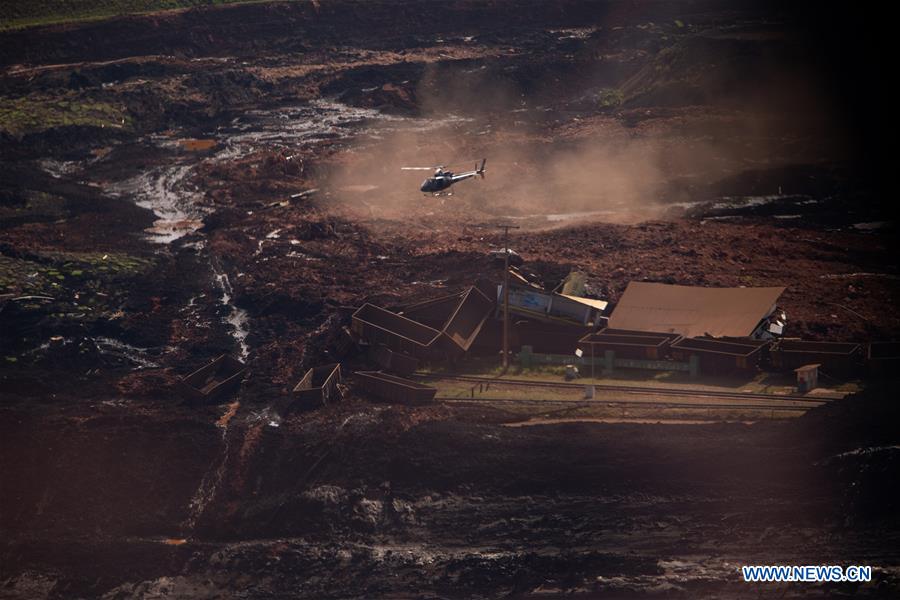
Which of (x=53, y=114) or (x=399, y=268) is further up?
(x=53, y=114)

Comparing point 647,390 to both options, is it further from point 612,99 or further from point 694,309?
point 612,99

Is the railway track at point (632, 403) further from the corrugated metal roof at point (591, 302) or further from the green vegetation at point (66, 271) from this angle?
the green vegetation at point (66, 271)

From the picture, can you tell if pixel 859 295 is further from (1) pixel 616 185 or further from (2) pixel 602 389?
(1) pixel 616 185

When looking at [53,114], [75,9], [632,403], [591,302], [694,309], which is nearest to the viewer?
[632,403]

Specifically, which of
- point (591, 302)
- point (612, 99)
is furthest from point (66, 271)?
point (612, 99)

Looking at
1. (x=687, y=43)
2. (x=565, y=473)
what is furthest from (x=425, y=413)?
(x=687, y=43)

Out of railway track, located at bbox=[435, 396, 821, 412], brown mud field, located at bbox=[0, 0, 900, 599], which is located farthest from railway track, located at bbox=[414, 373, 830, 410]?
brown mud field, located at bbox=[0, 0, 900, 599]

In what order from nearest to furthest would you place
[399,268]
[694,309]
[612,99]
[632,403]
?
[632,403], [694,309], [399,268], [612,99]
